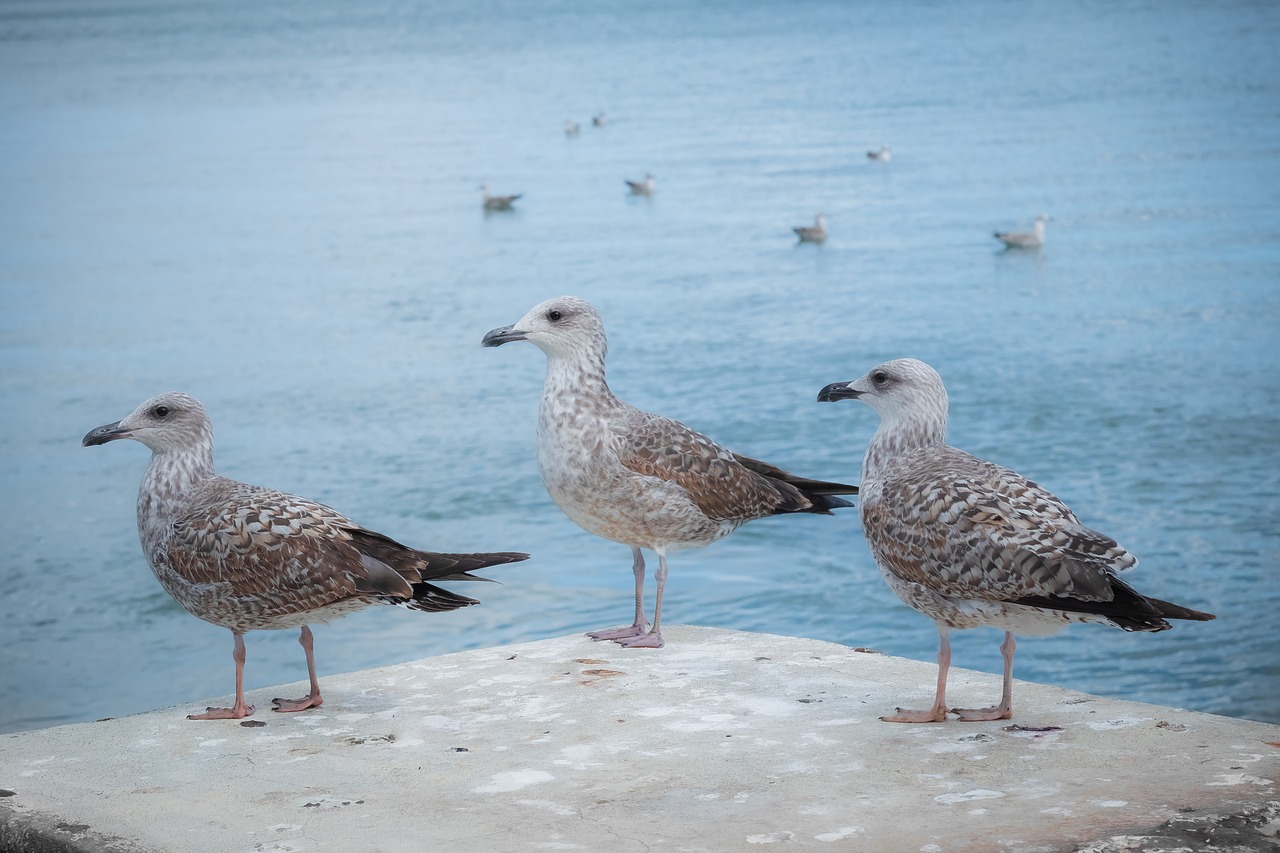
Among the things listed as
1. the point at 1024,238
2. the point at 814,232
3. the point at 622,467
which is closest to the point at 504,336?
the point at 622,467

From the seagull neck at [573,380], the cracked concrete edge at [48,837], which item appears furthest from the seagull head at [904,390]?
the cracked concrete edge at [48,837]

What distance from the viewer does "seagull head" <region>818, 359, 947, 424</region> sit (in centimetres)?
602

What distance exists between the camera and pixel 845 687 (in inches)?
238

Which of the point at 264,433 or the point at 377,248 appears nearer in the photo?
the point at 264,433

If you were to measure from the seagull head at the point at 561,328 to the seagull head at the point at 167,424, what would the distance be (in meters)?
1.30

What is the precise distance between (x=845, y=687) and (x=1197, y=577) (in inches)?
257

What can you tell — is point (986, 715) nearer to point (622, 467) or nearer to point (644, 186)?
point (622, 467)

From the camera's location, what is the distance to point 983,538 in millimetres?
5219

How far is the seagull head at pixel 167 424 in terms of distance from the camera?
6.27 metres

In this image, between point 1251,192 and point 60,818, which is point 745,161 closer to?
point 1251,192

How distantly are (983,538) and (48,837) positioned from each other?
3.10 m

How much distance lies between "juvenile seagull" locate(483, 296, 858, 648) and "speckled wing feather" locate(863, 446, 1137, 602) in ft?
4.16

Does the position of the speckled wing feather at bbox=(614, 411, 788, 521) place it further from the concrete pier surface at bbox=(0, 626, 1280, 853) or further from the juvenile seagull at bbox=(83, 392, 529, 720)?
the juvenile seagull at bbox=(83, 392, 529, 720)

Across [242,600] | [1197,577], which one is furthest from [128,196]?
[242,600]
